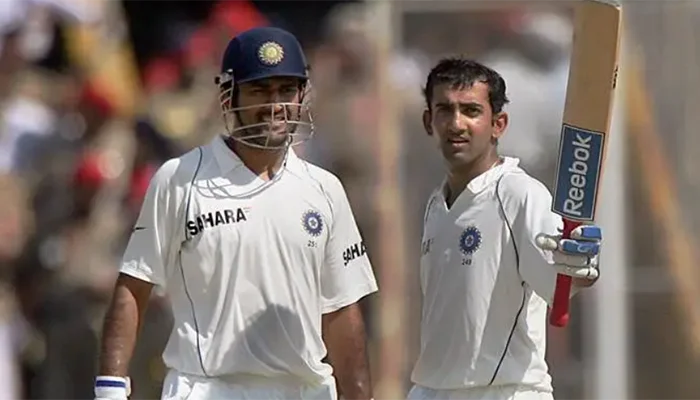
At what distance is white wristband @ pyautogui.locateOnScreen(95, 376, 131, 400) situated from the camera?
429 cm

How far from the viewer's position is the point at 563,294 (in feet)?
13.5

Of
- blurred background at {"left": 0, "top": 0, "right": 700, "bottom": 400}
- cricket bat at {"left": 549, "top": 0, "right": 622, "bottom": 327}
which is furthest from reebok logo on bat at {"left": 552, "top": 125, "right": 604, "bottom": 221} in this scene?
blurred background at {"left": 0, "top": 0, "right": 700, "bottom": 400}

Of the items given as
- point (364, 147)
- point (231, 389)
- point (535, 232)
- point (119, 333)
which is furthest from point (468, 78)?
point (364, 147)

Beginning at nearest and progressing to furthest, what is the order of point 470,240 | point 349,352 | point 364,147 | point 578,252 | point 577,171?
point 578,252 → point 577,171 → point 470,240 → point 349,352 → point 364,147

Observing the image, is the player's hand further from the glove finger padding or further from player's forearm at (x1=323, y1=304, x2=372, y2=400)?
player's forearm at (x1=323, y1=304, x2=372, y2=400)

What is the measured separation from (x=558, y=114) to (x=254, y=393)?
3300 millimetres

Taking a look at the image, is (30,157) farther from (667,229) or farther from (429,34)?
(667,229)

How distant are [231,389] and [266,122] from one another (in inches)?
27.4

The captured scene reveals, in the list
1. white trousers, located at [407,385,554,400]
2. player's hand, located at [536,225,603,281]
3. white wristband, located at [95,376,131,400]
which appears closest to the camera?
player's hand, located at [536,225,603,281]

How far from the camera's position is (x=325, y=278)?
14.8ft

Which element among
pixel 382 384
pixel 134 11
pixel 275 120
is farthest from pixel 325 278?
pixel 134 11

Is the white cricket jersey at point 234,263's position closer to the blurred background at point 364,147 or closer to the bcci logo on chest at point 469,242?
the bcci logo on chest at point 469,242

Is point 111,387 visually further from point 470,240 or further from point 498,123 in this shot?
point 498,123

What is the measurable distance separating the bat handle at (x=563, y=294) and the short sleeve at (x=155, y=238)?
1.00 meters
